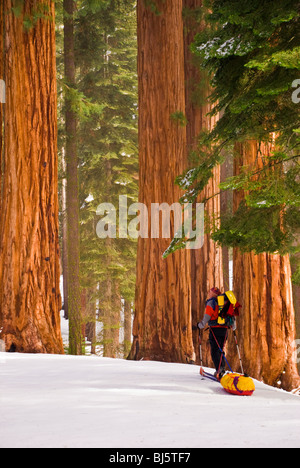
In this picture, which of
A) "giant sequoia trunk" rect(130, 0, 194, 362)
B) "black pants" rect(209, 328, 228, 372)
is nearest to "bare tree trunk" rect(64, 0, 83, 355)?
"giant sequoia trunk" rect(130, 0, 194, 362)

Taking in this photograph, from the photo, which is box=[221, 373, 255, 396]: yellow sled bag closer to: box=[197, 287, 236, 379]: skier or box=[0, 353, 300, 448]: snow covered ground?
box=[0, 353, 300, 448]: snow covered ground

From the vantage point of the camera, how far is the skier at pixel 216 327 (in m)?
6.88

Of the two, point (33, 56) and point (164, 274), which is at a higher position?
point (33, 56)

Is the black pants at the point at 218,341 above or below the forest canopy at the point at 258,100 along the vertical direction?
below

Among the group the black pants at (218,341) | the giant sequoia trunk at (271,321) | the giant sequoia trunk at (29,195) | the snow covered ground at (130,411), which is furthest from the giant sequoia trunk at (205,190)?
the snow covered ground at (130,411)

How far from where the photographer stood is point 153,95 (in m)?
9.66

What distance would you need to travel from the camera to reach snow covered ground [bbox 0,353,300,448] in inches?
142

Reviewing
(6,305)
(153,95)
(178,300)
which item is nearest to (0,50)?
(153,95)

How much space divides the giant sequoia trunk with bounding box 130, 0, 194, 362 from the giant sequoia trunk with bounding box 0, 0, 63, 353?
67.3 inches

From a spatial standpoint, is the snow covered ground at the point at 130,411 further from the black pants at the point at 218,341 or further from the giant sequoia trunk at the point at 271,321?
the giant sequoia trunk at the point at 271,321

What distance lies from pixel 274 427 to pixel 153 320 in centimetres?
520

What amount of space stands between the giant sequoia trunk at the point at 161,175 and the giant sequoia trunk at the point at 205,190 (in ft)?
5.42
